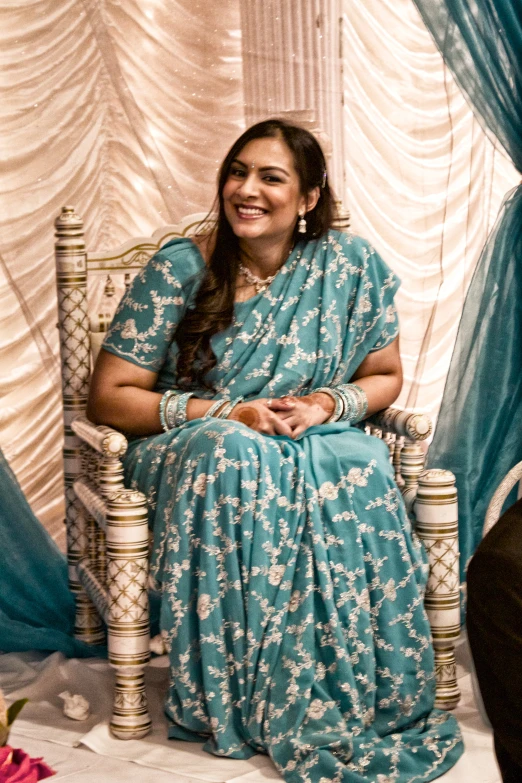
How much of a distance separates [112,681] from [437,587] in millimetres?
811

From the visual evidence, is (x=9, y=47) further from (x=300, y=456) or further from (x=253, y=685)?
(x=253, y=685)

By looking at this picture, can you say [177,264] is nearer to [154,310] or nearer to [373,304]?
[154,310]

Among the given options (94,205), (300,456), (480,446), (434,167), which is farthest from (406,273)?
(300,456)

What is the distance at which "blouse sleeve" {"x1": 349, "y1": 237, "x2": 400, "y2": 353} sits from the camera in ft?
9.60

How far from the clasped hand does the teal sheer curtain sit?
0.56m

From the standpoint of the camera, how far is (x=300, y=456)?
2.53 metres

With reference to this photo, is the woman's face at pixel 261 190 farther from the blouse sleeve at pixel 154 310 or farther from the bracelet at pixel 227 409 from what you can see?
the bracelet at pixel 227 409

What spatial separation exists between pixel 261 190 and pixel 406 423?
641 mm

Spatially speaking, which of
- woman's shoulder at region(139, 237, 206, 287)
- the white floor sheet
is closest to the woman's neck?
woman's shoulder at region(139, 237, 206, 287)

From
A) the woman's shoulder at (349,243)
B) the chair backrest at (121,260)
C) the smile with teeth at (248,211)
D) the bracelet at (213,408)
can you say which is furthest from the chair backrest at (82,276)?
the bracelet at (213,408)

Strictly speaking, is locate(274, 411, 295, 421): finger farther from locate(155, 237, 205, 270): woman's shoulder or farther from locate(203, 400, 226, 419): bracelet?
locate(155, 237, 205, 270): woman's shoulder

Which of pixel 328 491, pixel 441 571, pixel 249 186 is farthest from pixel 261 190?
pixel 441 571

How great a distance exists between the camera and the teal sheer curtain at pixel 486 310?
2.98m

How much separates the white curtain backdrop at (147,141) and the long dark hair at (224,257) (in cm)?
72
